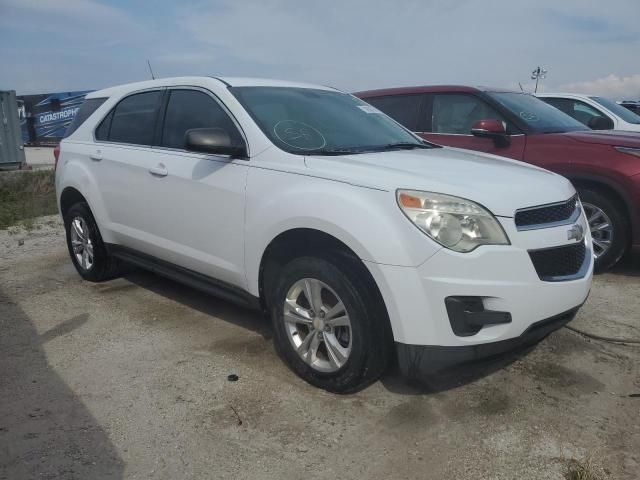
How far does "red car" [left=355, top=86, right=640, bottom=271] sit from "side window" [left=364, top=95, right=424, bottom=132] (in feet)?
0.04

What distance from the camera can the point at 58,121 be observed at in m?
26.6

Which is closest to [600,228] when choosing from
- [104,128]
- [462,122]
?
[462,122]

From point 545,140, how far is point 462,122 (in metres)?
0.90

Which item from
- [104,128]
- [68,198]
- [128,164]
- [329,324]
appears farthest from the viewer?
[68,198]

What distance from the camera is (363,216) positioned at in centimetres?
280

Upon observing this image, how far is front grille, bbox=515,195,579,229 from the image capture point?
2.84 meters

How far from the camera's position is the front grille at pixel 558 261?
110 inches

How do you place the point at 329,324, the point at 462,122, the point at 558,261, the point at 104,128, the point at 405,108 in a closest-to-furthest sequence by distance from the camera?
the point at 558,261 < the point at 329,324 < the point at 104,128 < the point at 462,122 < the point at 405,108

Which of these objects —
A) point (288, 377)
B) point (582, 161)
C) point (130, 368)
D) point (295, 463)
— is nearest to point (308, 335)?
point (288, 377)

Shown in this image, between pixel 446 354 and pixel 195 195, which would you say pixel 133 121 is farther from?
pixel 446 354

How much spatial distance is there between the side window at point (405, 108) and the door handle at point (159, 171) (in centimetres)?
314

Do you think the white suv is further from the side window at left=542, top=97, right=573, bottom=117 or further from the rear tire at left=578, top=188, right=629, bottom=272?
the side window at left=542, top=97, right=573, bottom=117

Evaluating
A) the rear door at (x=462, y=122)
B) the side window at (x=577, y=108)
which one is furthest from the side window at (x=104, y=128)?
the side window at (x=577, y=108)

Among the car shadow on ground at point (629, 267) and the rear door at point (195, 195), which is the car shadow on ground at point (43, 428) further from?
the car shadow on ground at point (629, 267)
